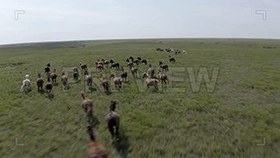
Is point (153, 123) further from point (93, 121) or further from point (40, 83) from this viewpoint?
point (40, 83)

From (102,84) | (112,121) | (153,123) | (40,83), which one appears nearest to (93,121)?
(153,123)

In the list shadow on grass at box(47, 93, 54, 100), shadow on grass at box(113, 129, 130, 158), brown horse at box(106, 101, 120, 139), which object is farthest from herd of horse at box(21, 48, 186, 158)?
shadow on grass at box(47, 93, 54, 100)

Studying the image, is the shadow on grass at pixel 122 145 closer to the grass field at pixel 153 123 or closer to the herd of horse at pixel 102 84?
the grass field at pixel 153 123

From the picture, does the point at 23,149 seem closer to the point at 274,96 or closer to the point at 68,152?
the point at 68,152

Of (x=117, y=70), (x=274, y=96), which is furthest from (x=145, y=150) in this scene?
(x=117, y=70)

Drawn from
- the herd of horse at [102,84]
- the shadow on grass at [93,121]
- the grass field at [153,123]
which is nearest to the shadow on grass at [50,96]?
the grass field at [153,123]

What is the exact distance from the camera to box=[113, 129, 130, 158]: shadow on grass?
1493 cm

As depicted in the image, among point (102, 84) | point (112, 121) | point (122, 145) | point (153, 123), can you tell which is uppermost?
point (102, 84)

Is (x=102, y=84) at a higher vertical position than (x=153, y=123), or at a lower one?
higher

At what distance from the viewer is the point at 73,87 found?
28.6 m

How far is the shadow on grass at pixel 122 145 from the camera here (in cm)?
1493

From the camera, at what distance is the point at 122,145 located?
51.4ft

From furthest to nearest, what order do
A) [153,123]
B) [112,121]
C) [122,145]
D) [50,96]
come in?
[50,96]
[153,123]
[112,121]
[122,145]

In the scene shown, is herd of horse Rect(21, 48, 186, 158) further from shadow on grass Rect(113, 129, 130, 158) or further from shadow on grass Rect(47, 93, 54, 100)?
shadow on grass Rect(47, 93, 54, 100)
